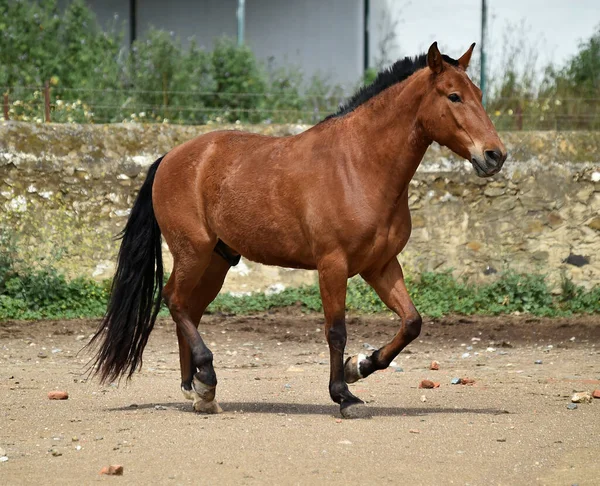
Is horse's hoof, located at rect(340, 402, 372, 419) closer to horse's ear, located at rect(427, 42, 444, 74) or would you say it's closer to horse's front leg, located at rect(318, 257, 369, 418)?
horse's front leg, located at rect(318, 257, 369, 418)

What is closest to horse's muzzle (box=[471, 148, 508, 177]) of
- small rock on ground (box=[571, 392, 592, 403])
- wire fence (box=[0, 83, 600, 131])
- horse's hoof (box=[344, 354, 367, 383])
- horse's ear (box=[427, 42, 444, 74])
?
horse's ear (box=[427, 42, 444, 74])

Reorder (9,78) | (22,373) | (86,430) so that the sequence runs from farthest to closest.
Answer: (9,78) < (22,373) < (86,430)

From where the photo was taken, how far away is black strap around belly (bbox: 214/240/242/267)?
7305 millimetres

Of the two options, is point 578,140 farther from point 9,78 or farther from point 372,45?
point 9,78

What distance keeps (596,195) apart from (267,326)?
4306 millimetres

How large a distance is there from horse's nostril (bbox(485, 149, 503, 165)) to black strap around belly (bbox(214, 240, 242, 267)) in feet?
6.81

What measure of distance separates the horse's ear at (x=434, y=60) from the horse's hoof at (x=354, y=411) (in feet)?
7.07

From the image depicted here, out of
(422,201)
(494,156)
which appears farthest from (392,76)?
(422,201)

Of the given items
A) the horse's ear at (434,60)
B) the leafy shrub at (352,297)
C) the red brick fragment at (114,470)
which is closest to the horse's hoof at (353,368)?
the horse's ear at (434,60)

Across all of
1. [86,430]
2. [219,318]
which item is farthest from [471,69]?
[86,430]

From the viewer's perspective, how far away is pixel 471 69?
49.5ft

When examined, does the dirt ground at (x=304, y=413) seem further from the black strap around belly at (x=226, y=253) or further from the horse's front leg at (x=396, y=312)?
the black strap around belly at (x=226, y=253)

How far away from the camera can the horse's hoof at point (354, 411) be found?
6.37 m

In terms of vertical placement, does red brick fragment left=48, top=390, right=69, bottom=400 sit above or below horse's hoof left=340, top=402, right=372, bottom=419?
below
